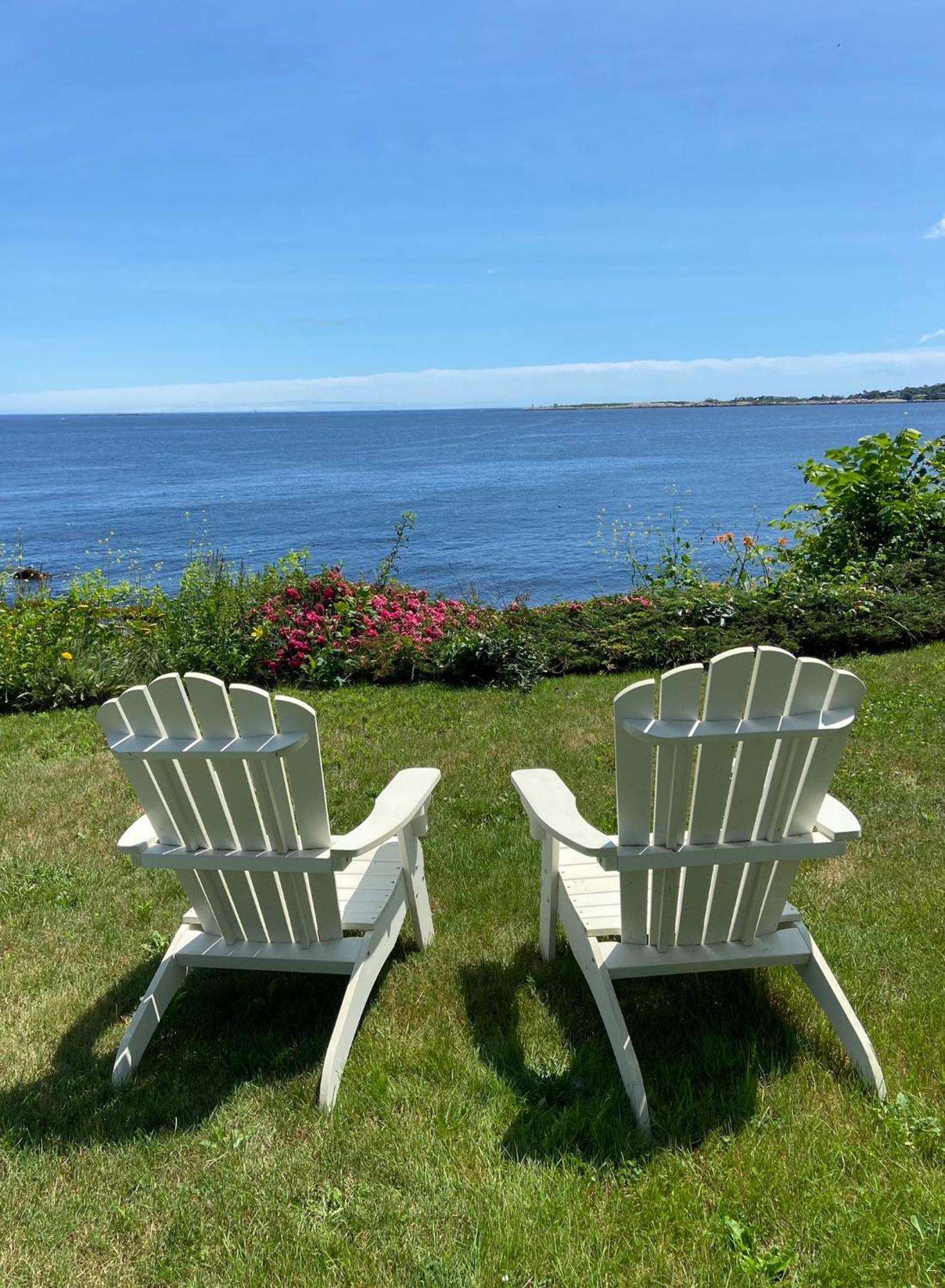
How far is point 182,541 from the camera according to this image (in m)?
35.1

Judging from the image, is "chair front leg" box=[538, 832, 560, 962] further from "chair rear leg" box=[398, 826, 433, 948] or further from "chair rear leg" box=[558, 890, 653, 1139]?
"chair rear leg" box=[398, 826, 433, 948]

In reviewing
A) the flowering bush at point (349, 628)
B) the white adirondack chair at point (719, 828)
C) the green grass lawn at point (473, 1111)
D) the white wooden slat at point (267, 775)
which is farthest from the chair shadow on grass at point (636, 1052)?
Result: the flowering bush at point (349, 628)

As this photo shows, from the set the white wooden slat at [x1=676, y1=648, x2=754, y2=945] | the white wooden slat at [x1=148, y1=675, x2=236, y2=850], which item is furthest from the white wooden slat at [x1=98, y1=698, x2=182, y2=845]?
the white wooden slat at [x1=676, y1=648, x2=754, y2=945]

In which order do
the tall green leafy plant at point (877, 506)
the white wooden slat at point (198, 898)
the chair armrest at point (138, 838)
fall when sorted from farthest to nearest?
the tall green leafy plant at point (877, 506)
the white wooden slat at point (198, 898)
the chair armrest at point (138, 838)

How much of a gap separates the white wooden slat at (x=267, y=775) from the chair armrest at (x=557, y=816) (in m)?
0.87

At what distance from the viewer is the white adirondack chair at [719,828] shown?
2516mm

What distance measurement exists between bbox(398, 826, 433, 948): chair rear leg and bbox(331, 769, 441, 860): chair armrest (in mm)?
90

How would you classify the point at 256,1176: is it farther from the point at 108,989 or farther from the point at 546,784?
the point at 546,784

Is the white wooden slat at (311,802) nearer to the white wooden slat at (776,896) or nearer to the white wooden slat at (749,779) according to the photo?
the white wooden slat at (749,779)

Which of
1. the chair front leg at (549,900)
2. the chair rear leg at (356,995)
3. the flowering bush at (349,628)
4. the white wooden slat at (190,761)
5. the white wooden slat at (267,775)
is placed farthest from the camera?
the flowering bush at (349,628)

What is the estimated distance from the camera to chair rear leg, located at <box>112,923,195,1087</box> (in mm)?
2949

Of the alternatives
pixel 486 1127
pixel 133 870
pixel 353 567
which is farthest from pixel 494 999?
pixel 353 567

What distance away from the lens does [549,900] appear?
3521 millimetres

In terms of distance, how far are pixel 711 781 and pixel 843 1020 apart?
0.97 metres
